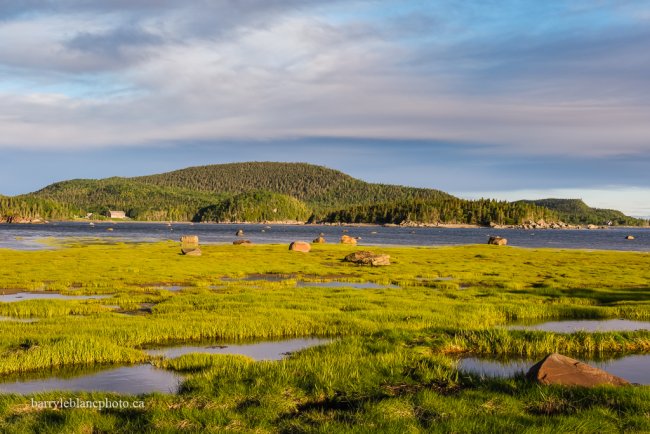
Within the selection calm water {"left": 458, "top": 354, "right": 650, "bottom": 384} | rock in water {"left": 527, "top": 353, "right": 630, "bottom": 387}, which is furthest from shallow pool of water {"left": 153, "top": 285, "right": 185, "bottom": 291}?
rock in water {"left": 527, "top": 353, "right": 630, "bottom": 387}

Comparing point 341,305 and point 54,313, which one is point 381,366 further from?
point 54,313

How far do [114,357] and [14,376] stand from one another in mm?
3438

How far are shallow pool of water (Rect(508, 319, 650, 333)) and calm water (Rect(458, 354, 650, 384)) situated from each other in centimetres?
614

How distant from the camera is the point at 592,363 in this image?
2195 centimetres

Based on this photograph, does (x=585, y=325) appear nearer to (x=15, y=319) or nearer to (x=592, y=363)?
(x=592, y=363)

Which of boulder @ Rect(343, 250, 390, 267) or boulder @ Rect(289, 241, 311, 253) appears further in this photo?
boulder @ Rect(289, 241, 311, 253)

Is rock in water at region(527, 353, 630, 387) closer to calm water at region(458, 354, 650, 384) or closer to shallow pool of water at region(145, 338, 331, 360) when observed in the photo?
calm water at region(458, 354, 650, 384)

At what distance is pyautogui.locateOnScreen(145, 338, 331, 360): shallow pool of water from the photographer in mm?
22384

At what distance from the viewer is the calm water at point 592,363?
1994 centimetres

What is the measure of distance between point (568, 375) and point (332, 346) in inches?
346

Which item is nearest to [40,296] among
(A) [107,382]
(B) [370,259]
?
(A) [107,382]

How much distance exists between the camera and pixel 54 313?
3055cm

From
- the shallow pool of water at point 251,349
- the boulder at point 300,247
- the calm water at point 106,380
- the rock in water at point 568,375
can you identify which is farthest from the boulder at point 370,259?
the rock in water at point 568,375

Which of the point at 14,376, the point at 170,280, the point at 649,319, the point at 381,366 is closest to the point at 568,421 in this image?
the point at 381,366
